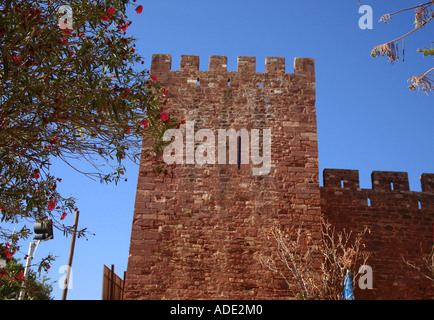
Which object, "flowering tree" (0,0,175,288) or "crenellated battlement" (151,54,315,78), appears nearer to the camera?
"flowering tree" (0,0,175,288)

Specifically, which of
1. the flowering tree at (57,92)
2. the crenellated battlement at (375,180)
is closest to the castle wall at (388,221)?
the crenellated battlement at (375,180)

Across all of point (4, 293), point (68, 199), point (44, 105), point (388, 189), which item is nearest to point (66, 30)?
point (44, 105)

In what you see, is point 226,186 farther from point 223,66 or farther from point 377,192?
point 377,192

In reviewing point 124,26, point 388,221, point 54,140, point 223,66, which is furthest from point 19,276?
point 388,221

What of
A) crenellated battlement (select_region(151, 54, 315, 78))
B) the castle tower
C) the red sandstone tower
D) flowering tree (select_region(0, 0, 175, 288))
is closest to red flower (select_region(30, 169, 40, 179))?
flowering tree (select_region(0, 0, 175, 288))

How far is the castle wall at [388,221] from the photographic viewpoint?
35.9ft

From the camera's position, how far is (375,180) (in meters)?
11.9

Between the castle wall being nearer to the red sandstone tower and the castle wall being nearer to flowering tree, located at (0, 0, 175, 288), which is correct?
the red sandstone tower

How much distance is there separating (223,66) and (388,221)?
18.1ft

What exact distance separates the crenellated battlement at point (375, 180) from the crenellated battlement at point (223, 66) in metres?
2.66

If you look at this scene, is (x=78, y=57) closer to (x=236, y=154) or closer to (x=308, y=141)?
(x=236, y=154)

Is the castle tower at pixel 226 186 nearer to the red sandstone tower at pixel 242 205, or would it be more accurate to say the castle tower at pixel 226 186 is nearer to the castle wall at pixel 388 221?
the red sandstone tower at pixel 242 205

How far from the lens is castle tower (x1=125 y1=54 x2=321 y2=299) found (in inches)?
349
